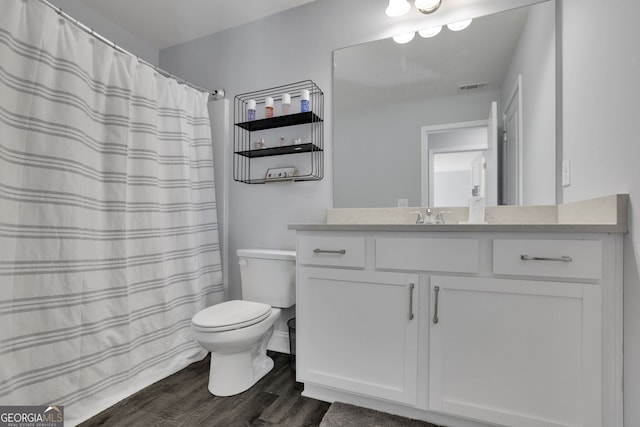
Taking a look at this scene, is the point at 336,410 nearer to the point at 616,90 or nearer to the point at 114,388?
the point at 114,388

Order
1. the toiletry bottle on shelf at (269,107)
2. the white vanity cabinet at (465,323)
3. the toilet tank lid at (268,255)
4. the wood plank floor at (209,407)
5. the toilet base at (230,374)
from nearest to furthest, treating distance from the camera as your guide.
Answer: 1. the white vanity cabinet at (465,323)
2. the wood plank floor at (209,407)
3. the toilet base at (230,374)
4. the toilet tank lid at (268,255)
5. the toiletry bottle on shelf at (269,107)

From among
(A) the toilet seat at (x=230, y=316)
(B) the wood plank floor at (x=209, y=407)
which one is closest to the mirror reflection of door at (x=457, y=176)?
(A) the toilet seat at (x=230, y=316)

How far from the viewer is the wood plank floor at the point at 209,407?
52.5 inches

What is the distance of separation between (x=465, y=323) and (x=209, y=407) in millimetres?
1260

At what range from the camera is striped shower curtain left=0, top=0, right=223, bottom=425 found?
1.22m

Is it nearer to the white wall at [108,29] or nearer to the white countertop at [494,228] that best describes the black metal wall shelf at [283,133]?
the white countertop at [494,228]

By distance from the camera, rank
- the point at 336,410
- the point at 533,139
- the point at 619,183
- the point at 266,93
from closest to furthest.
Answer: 1. the point at 619,183
2. the point at 336,410
3. the point at 533,139
4. the point at 266,93

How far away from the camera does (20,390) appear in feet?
3.96

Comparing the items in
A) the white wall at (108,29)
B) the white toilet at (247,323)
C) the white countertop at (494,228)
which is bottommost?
the white toilet at (247,323)

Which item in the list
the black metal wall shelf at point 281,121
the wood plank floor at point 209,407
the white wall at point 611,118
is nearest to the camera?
the white wall at point 611,118

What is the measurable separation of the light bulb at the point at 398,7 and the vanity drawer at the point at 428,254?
1384 millimetres

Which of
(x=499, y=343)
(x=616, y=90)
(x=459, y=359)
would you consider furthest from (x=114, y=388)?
(x=616, y=90)

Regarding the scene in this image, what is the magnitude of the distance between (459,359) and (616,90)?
3.64 feet

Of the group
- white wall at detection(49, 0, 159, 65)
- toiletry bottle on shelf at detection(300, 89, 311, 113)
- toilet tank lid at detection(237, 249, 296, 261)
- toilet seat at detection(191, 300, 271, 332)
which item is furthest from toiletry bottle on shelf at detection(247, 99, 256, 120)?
toilet seat at detection(191, 300, 271, 332)
